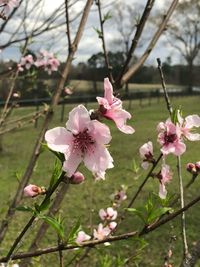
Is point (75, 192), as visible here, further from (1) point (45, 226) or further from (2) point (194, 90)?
(2) point (194, 90)

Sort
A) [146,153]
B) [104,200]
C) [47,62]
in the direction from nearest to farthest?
[146,153], [47,62], [104,200]

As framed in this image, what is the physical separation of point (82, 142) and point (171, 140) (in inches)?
12.7

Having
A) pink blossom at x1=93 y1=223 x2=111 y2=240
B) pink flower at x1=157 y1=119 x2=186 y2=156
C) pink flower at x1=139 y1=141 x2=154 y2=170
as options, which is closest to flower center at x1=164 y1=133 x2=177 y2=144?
pink flower at x1=157 y1=119 x2=186 y2=156

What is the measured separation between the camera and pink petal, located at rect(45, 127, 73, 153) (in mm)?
819

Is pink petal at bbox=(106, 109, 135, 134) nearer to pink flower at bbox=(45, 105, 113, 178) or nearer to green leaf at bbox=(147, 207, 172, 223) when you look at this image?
pink flower at bbox=(45, 105, 113, 178)

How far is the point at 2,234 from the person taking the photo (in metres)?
1.91

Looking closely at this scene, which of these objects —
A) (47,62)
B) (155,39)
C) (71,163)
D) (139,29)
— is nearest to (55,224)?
(71,163)

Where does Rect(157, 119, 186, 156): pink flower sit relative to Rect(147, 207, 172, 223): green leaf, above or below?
above

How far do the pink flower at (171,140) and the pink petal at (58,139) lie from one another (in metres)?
0.31

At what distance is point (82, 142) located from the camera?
84 centimetres

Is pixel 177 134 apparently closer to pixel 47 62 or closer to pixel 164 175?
pixel 164 175

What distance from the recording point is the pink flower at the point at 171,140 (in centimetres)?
108

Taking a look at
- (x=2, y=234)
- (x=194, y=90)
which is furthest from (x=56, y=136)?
(x=194, y=90)

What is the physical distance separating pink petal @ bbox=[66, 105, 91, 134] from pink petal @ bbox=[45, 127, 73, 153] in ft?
0.04
